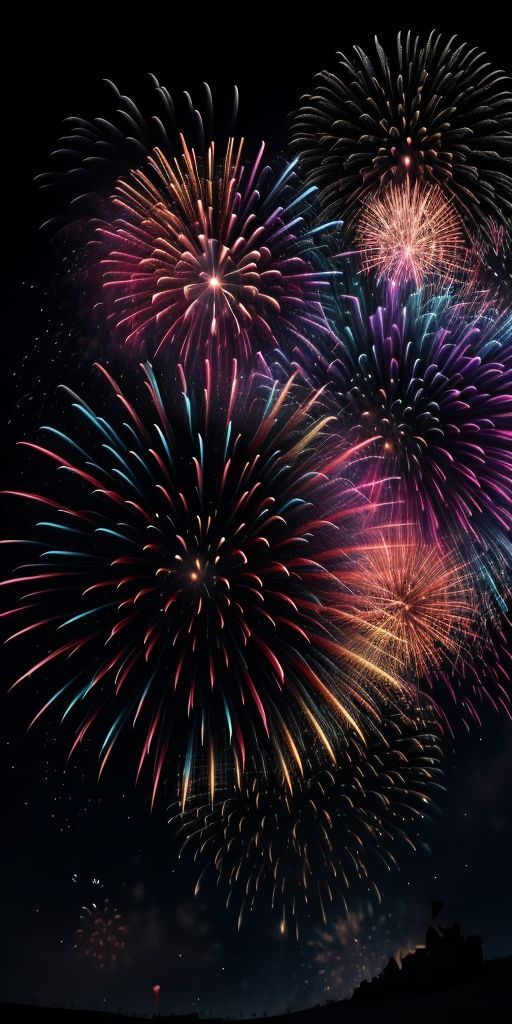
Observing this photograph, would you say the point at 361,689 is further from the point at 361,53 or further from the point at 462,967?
the point at 462,967

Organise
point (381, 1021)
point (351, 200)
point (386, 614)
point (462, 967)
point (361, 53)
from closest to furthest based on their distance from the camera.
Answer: point (361, 53) → point (351, 200) → point (386, 614) → point (381, 1021) → point (462, 967)

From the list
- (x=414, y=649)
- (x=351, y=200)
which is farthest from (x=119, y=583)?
(x=351, y=200)

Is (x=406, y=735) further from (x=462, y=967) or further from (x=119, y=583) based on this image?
(x=462, y=967)

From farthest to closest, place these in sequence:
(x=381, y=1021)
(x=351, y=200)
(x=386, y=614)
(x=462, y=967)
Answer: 1. (x=462, y=967)
2. (x=381, y=1021)
3. (x=386, y=614)
4. (x=351, y=200)

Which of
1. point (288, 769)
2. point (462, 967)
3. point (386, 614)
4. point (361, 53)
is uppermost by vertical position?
point (361, 53)

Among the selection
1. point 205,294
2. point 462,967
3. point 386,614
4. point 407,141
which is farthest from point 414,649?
point 462,967

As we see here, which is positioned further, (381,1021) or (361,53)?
(381,1021)

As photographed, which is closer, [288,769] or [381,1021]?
[288,769]

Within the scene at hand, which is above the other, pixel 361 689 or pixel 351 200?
pixel 351 200

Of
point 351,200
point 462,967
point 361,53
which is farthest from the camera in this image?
point 462,967
